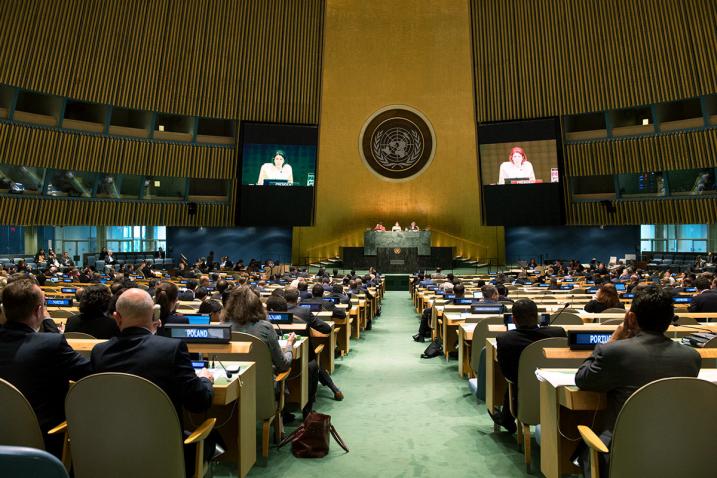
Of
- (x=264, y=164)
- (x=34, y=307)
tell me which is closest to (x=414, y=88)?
(x=264, y=164)

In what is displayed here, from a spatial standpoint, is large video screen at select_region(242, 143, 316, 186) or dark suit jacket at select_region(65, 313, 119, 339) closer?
dark suit jacket at select_region(65, 313, 119, 339)

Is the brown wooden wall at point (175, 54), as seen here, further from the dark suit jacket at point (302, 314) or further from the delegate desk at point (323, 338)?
the dark suit jacket at point (302, 314)

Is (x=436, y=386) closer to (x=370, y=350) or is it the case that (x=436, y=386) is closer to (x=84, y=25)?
(x=370, y=350)

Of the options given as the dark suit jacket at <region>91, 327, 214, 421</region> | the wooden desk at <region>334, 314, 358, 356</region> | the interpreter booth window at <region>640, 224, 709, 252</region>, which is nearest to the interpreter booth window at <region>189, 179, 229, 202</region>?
the interpreter booth window at <region>640, 224, 709, 252</region>

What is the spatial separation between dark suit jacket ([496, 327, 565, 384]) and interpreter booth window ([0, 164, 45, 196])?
20240mm

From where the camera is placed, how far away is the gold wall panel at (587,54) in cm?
2106

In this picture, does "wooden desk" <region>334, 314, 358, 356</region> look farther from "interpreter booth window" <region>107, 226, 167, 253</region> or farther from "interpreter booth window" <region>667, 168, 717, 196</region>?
"interpreter booth window" <region>107, 226, 167, 253</region>

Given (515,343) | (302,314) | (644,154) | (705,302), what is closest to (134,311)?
(515,343)

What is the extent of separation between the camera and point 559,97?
23625mm

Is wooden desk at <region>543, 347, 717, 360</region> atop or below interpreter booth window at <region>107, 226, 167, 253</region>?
below

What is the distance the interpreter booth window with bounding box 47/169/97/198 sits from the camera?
21766 mm

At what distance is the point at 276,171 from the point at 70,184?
7.56 meters

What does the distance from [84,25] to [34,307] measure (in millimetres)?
20982

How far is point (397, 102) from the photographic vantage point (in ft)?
86.9
